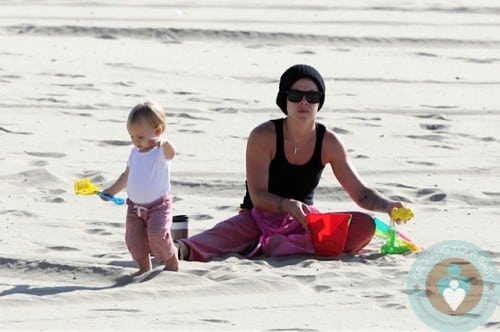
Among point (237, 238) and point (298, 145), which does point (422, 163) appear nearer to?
point (298, 145)

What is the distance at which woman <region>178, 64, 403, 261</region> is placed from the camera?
7484 millimetres

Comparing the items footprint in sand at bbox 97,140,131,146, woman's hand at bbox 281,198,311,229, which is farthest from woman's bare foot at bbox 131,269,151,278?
footprint in sand at bbox 97,140,131,146

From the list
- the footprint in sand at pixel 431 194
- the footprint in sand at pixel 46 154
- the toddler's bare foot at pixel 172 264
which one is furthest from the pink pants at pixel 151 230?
the footprint in sand at pixel 46 154

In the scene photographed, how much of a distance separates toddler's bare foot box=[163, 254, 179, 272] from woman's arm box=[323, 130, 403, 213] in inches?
45.5

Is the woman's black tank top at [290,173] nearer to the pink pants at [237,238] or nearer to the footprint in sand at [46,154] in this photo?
the pink pants at [237,238]

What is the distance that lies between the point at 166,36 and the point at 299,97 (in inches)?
316

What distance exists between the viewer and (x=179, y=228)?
7570 mm

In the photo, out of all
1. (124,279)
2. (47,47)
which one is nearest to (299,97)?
(124,279)

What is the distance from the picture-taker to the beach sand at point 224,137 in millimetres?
6477

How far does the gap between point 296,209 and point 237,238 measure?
0.39m
